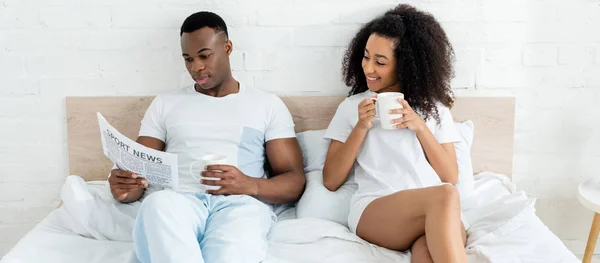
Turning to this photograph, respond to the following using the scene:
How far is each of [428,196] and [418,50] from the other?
0.49 metres

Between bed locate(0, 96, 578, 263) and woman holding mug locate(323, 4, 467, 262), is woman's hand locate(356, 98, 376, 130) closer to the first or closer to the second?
woman holding mug locate(323, 4, 467, 262)

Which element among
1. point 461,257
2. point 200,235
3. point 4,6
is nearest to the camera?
point 461,257

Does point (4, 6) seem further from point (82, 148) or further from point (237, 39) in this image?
point (237, 39)

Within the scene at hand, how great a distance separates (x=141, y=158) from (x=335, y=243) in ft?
1.75

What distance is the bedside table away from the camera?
1901mm

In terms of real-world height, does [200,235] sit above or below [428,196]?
below

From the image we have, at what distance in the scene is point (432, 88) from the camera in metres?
1.81

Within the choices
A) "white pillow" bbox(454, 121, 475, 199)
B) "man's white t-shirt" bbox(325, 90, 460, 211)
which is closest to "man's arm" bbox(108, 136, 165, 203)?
"man's white t-shirt" bbox(325, 90, 460, 211)

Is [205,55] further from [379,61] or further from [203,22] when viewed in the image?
[379,61]

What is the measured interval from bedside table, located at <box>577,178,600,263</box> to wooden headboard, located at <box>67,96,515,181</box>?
0.79 feet

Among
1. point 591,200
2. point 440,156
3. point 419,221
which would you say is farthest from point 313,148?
point 591,200

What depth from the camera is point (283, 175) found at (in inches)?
73.5

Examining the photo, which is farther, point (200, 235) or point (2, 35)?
point (2, 35)

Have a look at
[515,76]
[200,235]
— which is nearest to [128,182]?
[200,235]
